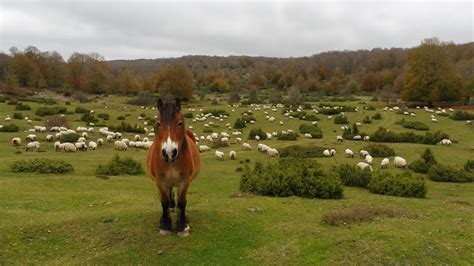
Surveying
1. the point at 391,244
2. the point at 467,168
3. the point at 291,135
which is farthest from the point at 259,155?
the point at 391,244

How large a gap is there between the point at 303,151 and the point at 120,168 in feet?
48.2

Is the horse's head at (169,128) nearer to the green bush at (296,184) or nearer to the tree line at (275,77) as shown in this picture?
the green bush at (296,184)

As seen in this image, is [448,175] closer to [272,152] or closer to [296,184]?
[272,152]

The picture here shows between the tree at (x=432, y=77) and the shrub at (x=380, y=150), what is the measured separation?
38538 mm

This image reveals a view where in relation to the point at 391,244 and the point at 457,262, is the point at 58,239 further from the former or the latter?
the point at 457,262

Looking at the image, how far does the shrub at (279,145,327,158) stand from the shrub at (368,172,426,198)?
1242 centimetres

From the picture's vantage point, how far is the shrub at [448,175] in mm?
24219

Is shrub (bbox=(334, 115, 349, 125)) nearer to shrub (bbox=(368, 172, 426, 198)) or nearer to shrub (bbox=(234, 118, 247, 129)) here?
shrub (bbox=(234, 118, 247, 129))

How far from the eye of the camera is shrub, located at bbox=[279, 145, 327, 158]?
31.6 meters

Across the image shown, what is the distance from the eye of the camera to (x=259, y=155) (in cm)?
3194

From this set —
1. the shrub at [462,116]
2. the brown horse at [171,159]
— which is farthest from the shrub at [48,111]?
the shrub at [462,116]

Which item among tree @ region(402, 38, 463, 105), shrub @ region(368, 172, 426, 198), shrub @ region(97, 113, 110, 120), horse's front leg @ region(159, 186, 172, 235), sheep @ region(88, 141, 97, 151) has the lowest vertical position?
sheep @ region(88, 141, 97, 151)

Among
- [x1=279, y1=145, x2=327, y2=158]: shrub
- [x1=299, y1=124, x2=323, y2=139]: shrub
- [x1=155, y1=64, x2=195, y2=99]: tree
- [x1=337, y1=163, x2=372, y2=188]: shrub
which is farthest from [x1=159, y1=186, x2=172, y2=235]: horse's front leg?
[x1=155, y1=64, x2=195, y2=99]: tree

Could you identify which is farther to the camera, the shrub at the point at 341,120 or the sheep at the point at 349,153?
the shrub at the point at 341,120
